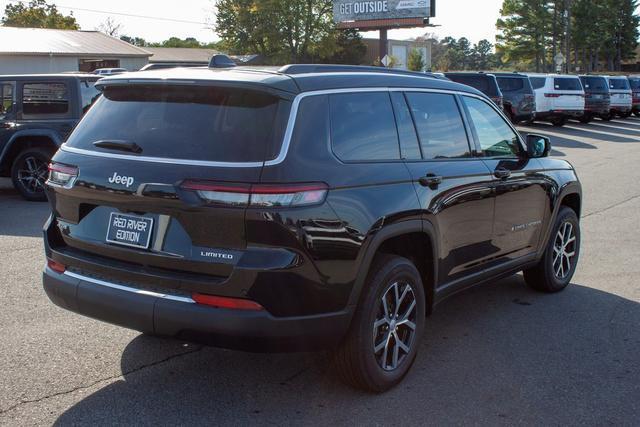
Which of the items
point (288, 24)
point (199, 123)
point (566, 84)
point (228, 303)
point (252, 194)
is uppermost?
point (288, 24)

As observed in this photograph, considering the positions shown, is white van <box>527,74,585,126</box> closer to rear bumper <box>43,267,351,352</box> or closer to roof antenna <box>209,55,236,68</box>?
roof antenna <box>209,55,236,68</box>

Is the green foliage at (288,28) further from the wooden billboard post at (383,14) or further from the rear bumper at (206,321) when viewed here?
the rear bumper at (206,321)

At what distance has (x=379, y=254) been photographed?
13.5 ft

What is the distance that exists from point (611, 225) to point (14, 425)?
312 inches

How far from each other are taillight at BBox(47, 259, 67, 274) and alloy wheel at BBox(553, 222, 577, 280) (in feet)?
13.1

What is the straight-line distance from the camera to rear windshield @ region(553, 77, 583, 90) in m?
28.2

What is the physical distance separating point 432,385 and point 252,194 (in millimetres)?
1685

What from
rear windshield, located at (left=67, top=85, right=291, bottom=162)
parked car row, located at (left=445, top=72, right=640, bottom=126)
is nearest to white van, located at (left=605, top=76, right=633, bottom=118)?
parked car row, located at (left=445, top=72, right=640, bottom=126)

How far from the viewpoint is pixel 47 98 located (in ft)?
34.8

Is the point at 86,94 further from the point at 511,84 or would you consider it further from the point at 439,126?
the point at 511,84

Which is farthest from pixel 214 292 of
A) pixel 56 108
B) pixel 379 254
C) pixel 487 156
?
pixel 56 108

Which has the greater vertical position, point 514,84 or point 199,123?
point 199,123

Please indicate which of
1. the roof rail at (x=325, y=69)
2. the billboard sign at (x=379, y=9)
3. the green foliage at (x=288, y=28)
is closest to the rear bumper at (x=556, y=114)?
the billboard sign at (x=379, y=9)

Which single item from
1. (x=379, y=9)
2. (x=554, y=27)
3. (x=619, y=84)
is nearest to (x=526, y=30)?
(x=554, y=27)
